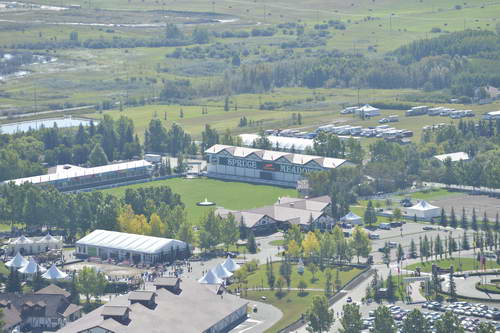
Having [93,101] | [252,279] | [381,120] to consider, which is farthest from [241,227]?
[93,101]

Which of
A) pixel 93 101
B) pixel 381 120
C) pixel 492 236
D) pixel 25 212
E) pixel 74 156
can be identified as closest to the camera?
pixel 492 236

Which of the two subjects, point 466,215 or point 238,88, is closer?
point 466,215

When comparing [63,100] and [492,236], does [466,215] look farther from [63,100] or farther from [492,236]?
[63,100]

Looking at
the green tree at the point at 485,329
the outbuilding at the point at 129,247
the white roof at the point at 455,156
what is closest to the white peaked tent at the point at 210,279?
the outbuilding at the point at 129,247

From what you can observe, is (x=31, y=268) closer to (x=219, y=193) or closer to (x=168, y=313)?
(x=168, y=313)

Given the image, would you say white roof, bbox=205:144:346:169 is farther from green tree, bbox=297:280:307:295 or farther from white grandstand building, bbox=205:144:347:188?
green tree, bbox=297:280:307:295

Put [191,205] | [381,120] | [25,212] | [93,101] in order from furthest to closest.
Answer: [93,101] < [381,120] < [191,205] < [25,212]

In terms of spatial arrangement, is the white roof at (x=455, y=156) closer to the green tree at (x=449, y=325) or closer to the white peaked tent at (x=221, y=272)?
the white peaked tent at (x=221, y=272)
